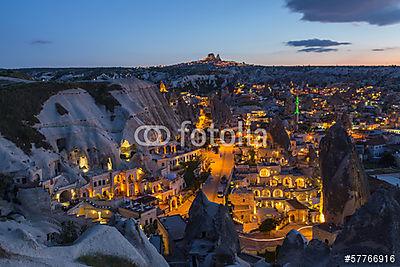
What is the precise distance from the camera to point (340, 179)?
24.2m

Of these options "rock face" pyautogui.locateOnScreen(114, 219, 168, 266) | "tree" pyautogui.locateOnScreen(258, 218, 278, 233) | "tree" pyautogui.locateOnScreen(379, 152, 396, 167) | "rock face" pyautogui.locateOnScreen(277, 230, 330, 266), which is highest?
"rock face" pyautogui.locateOnScreen(114, 219, 168, 266)

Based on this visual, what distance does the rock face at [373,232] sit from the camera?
45.1ft

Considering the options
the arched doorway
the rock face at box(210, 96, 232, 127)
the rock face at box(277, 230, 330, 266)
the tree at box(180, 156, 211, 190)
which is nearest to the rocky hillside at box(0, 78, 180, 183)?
the arched doorway

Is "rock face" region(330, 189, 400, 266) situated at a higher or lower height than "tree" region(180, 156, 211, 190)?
higher

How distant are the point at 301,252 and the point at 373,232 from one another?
3.01m

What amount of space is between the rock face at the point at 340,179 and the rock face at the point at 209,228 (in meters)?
7.32

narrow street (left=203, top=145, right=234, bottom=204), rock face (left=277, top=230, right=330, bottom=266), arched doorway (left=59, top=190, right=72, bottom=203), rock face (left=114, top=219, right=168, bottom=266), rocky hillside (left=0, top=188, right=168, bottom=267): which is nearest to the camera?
rocky hillside (left=0, top=188, right=168, bottom=267)

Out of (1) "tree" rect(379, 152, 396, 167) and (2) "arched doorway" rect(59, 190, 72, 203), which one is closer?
(2) "arched doorway" rect(59, 190, 72, 203)

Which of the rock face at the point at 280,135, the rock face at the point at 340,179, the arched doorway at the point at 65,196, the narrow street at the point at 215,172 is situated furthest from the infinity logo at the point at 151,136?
the rock face at the point at 340,179

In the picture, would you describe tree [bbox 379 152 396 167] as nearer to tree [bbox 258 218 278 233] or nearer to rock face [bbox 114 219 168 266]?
tree [bbox 258 218 278 233]

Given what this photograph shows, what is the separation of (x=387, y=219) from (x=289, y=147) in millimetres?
28598

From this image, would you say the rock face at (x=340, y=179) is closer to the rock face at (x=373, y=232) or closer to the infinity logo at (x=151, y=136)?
the rock face at (x=373, y=232)

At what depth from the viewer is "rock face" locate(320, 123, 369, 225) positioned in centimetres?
2398

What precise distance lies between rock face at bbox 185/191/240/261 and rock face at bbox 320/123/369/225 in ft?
24.0
